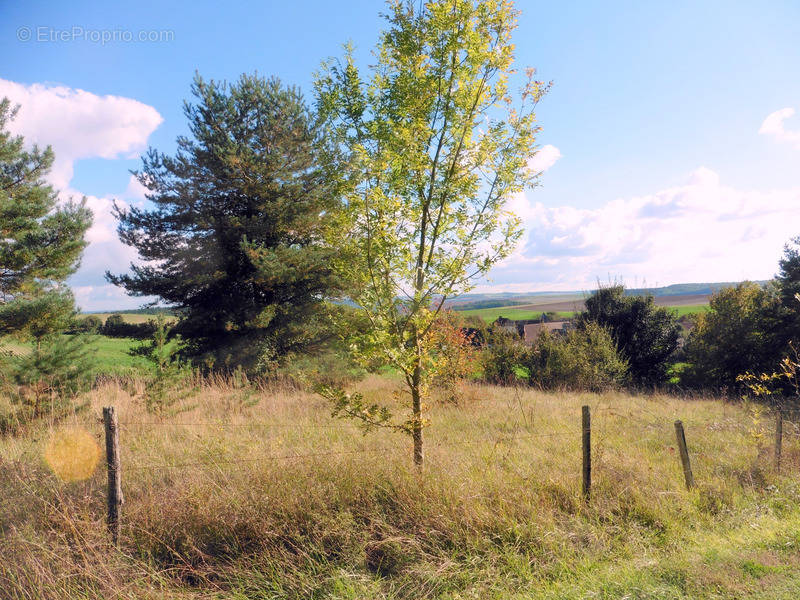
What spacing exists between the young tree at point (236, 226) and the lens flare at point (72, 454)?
724 cm

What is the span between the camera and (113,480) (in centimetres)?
420

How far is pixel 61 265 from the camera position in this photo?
40.3 feet

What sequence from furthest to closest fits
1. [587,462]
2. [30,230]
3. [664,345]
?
[664,345] → [30,230] → [587,462]

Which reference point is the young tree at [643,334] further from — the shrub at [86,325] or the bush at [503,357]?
the shrub at [86,325]

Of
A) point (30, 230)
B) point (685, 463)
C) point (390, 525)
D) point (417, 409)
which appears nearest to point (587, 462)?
point (685, 463)

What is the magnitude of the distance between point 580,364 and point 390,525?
57.4 feet

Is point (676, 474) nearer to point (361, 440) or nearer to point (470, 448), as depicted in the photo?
point (470, 448)

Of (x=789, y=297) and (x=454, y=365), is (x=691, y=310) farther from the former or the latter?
(x=454, y=365)

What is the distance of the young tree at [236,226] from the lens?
13.6 m

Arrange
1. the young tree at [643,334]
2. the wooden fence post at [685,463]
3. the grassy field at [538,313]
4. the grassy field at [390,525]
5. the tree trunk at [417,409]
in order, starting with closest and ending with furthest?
1. the grassy field at [390,525]
2. the tree trunk at [417,409]
3. the wooden fence post at [685,463]
4. the young tree at [643,334]
5. the grassy field at [538,313]

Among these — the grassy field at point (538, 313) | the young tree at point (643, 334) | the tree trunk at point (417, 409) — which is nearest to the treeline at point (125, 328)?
the tree trunk at point (417, 409)

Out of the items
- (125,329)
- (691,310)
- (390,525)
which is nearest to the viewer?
(390,525)

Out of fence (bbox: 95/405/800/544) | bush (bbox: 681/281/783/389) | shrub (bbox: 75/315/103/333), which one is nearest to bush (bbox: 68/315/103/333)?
shrub (bbox: 75/315/103/333)

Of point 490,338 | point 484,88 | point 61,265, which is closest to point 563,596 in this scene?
point 484,88
